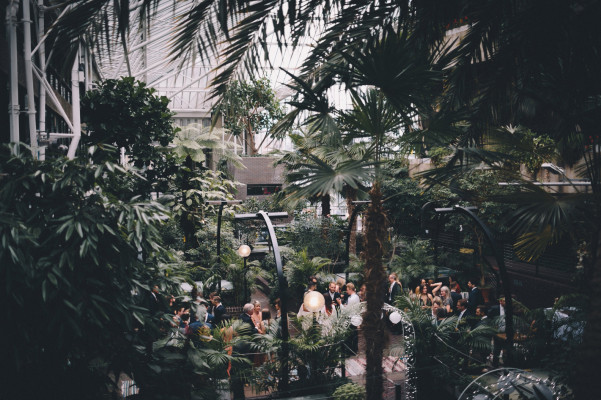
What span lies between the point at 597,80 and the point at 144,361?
A: 16.3 ft

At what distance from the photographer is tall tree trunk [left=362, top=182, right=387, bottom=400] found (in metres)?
5.24

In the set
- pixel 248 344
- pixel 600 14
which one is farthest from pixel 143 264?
pixel 600 14

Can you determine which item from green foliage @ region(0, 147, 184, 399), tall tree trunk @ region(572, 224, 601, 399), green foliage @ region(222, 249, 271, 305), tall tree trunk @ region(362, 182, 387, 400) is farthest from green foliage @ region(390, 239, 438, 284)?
green foliage @ region(0, 147, 184, 399)

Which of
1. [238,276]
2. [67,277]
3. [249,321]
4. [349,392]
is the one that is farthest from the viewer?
[238,276]

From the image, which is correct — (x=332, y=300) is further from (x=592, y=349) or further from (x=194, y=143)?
(x=194, y=143)

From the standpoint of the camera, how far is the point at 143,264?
470cm

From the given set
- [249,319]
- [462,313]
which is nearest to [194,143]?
[249,319]

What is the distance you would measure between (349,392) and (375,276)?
7.33 feet

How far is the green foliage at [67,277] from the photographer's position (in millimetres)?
3641

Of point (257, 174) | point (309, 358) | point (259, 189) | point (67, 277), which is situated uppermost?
point (257, 174)

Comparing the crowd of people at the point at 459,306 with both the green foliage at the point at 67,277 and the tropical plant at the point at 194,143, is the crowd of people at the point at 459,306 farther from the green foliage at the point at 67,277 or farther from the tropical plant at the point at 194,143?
the tropical plant at the point at 194,143

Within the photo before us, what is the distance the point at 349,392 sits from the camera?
6.54 meters

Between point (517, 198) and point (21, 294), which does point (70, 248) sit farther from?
point (517, 198)

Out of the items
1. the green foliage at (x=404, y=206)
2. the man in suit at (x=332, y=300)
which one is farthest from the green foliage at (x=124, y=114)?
the green foliage at (x=404, y=206)
